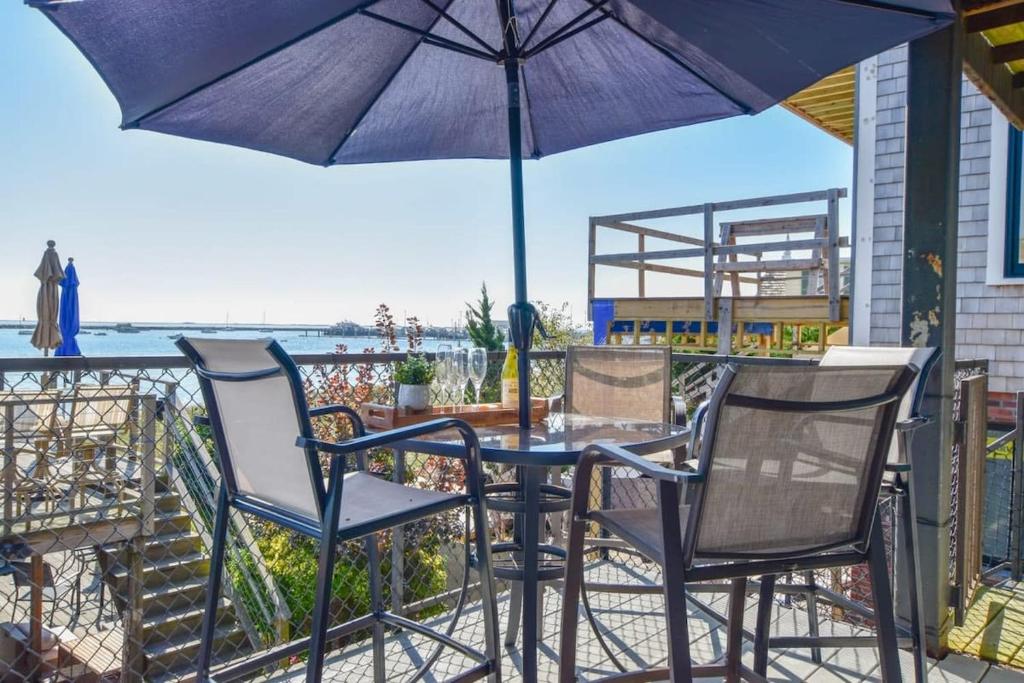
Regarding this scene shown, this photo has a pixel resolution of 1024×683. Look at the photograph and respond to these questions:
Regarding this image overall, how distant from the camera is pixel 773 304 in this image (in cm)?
747

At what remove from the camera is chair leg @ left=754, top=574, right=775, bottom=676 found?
1818 mm

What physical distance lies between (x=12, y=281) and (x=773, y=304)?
43526 mm

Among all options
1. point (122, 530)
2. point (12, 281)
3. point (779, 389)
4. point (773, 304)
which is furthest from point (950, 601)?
point (12, 281)

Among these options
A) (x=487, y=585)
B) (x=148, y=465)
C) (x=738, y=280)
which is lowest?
(x=148, y=465)

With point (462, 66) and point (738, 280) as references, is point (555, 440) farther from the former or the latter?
point (738, 280)

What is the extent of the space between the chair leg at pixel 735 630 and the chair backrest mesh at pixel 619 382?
1143 mm

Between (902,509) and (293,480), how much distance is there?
1910 mm

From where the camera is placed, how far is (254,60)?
6.88 feet

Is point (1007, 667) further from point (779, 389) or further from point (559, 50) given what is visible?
point (559, 50)

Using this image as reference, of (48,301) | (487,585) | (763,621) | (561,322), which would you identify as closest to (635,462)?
(487,585)

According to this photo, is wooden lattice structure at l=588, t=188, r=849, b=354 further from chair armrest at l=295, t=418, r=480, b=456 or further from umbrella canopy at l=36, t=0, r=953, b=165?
chair armrest at l=295, t=418, r=480, b=456

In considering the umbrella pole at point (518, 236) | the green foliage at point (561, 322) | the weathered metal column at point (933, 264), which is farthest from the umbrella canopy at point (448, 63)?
the green foliage at point (561, 322)

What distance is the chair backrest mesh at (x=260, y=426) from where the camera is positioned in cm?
155

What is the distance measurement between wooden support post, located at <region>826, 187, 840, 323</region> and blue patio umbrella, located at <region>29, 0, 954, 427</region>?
4887 millimetres
